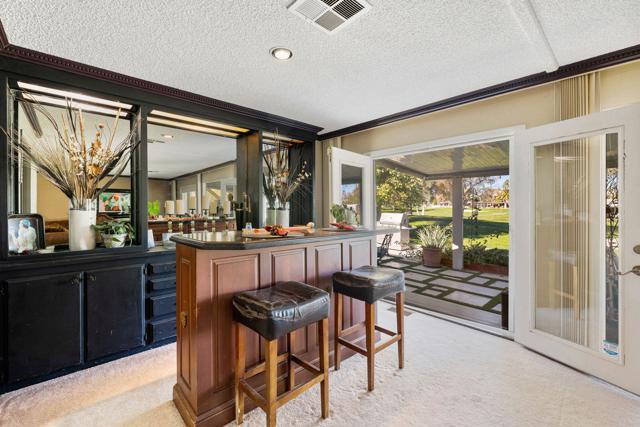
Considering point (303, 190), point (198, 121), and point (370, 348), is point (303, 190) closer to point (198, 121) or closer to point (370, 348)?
point (198, 121)

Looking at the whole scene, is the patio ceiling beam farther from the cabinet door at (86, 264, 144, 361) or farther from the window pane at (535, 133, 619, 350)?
the cabinet door at (86, 264, 144, 361)

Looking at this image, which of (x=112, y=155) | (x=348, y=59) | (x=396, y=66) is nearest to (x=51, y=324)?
(x=112, y=155)

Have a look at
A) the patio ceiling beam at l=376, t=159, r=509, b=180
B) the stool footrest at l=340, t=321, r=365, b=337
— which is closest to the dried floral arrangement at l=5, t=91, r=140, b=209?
the stool footrest at l=340, t=321, r=365, b=337

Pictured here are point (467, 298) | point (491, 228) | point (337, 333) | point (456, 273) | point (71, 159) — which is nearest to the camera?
point (337, 333)

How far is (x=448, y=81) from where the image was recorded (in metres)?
2.59

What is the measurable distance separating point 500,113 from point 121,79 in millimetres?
3603

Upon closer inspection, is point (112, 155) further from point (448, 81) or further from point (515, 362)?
point (515, 362)

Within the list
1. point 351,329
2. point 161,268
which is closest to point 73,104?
point 161,268

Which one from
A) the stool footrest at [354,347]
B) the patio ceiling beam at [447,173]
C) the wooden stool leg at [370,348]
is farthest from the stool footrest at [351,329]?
the patio ceiling beam at [447,173]

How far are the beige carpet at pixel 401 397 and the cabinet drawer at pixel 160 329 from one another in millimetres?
178

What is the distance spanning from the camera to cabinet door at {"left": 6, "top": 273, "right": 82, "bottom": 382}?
1961mm

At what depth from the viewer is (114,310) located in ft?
7.71

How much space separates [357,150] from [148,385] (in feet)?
11.9

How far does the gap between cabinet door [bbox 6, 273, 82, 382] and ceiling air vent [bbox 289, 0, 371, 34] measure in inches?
100
